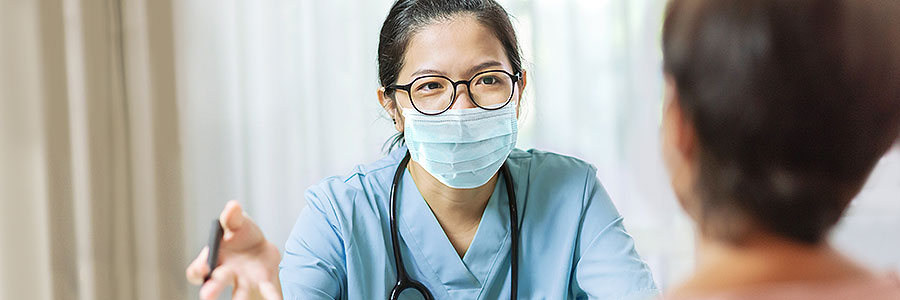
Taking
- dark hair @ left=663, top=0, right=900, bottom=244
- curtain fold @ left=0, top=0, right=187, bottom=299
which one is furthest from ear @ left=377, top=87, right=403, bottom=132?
dark hair @ left=663, top=0, right=900, bottom=244

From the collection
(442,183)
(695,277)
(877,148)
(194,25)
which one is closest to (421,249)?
(442,183)

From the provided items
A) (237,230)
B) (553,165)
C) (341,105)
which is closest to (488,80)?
(553,165)

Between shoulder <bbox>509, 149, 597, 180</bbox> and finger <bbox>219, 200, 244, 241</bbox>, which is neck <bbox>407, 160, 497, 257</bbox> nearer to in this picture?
shoulder <bbox>509, 149, 597, 180</bbox>

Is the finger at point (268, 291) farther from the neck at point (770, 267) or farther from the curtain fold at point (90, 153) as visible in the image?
the curtain fold at point (90, 153)

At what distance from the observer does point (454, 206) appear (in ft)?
4.84

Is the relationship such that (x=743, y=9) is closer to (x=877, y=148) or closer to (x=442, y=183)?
(x=877, y=148)

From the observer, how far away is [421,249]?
1423mm

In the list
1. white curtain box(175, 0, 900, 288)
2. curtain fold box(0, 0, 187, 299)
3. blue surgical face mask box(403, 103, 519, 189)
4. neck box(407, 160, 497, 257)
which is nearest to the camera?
blue surgical face mask box(403, 103, 519, 189)

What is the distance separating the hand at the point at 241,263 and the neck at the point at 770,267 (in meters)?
0.50

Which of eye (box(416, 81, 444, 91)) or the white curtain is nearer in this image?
eye (box(416, 81, 444, 91))

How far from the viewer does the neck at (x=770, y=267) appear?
1.91 ft

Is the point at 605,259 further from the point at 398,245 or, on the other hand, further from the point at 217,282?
the point at 217,282

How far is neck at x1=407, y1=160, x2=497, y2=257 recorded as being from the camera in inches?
57.7

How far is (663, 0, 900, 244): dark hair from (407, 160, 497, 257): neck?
35.3 inches
